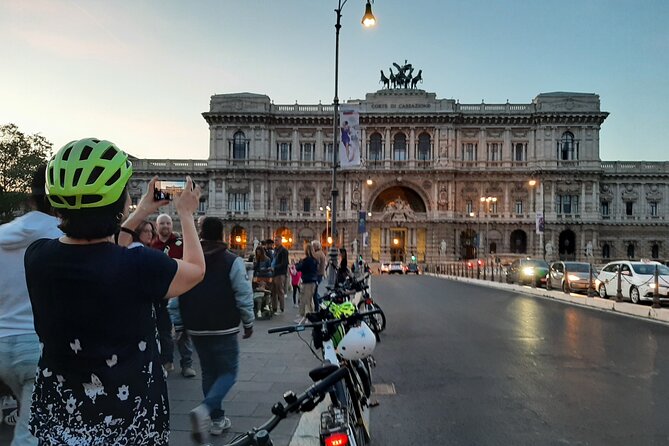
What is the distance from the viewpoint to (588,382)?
24.4 ft

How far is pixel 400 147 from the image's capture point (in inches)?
2596

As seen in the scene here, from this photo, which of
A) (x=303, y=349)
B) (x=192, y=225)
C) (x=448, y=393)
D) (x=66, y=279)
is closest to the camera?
(x=66, y=279)

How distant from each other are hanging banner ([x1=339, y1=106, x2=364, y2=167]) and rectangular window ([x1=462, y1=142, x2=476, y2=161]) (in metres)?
48.3

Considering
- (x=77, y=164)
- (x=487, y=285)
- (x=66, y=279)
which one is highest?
(x=77, y=164)

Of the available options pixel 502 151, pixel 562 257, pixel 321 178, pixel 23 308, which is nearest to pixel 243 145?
pixel 321 178

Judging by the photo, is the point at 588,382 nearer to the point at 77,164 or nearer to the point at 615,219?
the point at 77,164

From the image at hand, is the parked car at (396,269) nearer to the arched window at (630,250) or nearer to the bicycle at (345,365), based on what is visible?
the arched window at (630,250)

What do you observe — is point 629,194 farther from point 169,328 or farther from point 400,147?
point 169,328

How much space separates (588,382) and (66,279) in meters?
7.23

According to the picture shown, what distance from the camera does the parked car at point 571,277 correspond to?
22.7m

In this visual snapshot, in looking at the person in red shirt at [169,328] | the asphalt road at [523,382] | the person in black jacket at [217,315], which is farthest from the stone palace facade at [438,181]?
the person in black jacket at [217,315]

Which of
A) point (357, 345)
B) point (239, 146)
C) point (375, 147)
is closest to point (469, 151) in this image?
point (375, 147)

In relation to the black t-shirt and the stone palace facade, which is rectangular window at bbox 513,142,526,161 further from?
the black t-shirt

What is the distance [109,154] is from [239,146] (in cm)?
6518
